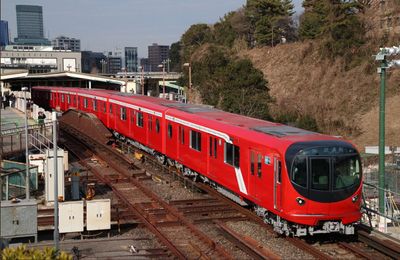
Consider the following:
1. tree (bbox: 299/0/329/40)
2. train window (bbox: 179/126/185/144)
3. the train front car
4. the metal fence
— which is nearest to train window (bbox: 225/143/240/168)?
the train front car

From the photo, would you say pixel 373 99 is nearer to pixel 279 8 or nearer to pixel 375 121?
pixel 375 121

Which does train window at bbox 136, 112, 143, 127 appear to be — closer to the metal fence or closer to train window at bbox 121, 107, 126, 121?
train window at bbox 121, 107, 126, 121

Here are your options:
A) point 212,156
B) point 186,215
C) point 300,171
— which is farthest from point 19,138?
point 300,171

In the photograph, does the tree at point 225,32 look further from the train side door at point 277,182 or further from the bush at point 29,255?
the bush at point 29,255

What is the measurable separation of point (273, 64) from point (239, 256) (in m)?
41.2

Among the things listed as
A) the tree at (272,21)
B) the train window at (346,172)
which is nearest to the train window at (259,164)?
the train window at (346,172)

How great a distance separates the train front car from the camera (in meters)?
11.4

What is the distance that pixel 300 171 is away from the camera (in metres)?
11.4

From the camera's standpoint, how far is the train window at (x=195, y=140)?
16.9m

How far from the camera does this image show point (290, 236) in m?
12.4

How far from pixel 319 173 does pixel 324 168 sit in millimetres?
170

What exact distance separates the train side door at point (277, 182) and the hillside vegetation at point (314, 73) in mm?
20357

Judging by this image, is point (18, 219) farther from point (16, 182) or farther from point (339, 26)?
point (339, 26)

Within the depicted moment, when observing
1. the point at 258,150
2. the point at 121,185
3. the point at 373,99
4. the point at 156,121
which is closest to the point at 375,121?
the point at 373,99
